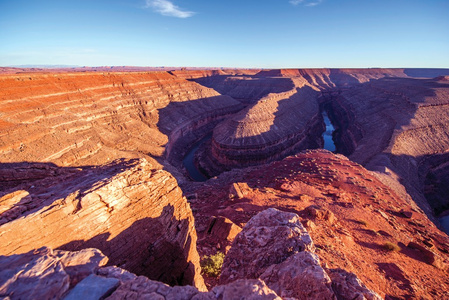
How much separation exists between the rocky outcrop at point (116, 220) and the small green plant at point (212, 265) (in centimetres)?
91

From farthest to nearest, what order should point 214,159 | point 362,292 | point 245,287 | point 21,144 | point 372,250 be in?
point 214,159
point 21,144
point 372,250
point 362,292
point 245,287

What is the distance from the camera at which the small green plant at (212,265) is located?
318 inches

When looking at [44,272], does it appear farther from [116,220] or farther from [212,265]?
[212,265]

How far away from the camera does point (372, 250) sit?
995 cm

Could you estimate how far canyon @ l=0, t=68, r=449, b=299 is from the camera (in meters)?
4.82

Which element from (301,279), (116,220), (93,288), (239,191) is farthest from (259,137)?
(93,288)

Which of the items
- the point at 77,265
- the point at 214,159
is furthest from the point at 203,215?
the point at 214,159

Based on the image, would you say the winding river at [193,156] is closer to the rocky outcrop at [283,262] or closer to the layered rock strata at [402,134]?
the layered rock strata at [402,134]

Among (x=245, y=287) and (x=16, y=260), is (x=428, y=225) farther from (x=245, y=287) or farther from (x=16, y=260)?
(x=16, y=260)

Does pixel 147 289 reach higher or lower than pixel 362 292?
higher

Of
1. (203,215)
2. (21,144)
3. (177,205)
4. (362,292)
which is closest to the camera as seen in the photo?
(362,292)

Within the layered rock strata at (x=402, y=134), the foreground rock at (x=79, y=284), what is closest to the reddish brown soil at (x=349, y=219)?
the foreground rock at (x=79, y=284)

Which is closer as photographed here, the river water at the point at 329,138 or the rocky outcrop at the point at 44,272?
the rocky outcrop at the point at 44,272

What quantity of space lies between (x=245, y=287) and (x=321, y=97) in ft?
330
